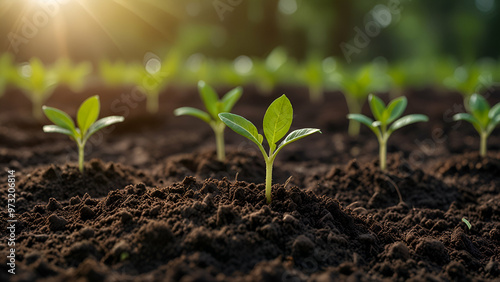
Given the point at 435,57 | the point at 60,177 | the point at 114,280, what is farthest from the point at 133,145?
the point at 435,57

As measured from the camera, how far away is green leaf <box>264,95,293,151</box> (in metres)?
2.00

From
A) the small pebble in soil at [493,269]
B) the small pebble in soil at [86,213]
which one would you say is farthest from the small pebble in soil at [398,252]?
the small pebble in soil at [86,213]

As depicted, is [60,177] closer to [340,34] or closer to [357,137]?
[357,137]

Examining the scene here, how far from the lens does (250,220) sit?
5.82ft

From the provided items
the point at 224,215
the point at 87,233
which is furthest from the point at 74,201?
the point at 224,215

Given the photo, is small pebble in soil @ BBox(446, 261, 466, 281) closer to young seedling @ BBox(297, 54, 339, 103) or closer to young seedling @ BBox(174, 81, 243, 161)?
young seedling @ BBox(174, 81, 243, 161)

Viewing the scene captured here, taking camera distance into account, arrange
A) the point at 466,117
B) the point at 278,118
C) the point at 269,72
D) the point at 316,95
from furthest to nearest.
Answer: the point at 316,95 → the point at 269,72 → the point at 466,117 → the point at 278,118

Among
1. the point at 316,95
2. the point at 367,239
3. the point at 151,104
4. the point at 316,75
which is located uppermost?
the point at 316,75

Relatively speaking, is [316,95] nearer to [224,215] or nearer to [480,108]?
[480,108]

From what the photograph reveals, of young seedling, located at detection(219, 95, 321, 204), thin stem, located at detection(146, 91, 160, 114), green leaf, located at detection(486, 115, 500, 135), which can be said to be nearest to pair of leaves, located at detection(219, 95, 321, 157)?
young seedling, located at detection(219, 95, 321, 204)

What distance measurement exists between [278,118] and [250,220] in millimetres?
523

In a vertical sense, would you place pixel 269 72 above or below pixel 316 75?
above

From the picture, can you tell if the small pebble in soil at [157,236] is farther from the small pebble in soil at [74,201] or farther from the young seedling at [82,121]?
the young seedling at [82,121]

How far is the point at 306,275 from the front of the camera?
162 cm
